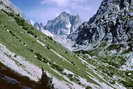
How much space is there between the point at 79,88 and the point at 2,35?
13926 millimetres

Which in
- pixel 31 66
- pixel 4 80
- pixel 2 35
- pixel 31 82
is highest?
pixel 2 35

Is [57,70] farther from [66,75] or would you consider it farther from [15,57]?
[15,57]

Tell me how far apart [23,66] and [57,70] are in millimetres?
11188

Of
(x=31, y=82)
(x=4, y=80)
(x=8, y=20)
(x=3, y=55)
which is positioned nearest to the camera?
(x=4, y=80)

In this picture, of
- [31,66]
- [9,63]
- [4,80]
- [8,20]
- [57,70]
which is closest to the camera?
[4,80]

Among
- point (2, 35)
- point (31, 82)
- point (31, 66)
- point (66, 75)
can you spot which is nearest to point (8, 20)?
point (2, 35)

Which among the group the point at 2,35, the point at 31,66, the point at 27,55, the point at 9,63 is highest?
the point at 2,35

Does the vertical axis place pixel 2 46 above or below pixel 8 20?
below

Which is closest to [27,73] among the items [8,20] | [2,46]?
[2,46]

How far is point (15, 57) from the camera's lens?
34.4 meters

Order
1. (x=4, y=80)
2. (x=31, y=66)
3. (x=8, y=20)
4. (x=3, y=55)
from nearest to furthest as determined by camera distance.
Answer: (x=4, y=80)
(x=3, y=55)
(x=31, y=66)
(x=8, y=20)

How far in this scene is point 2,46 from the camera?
3462 cm

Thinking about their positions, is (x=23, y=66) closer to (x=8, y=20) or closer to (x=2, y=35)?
(x=2, y=35)

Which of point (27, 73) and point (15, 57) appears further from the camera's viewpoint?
point (15, 57)
